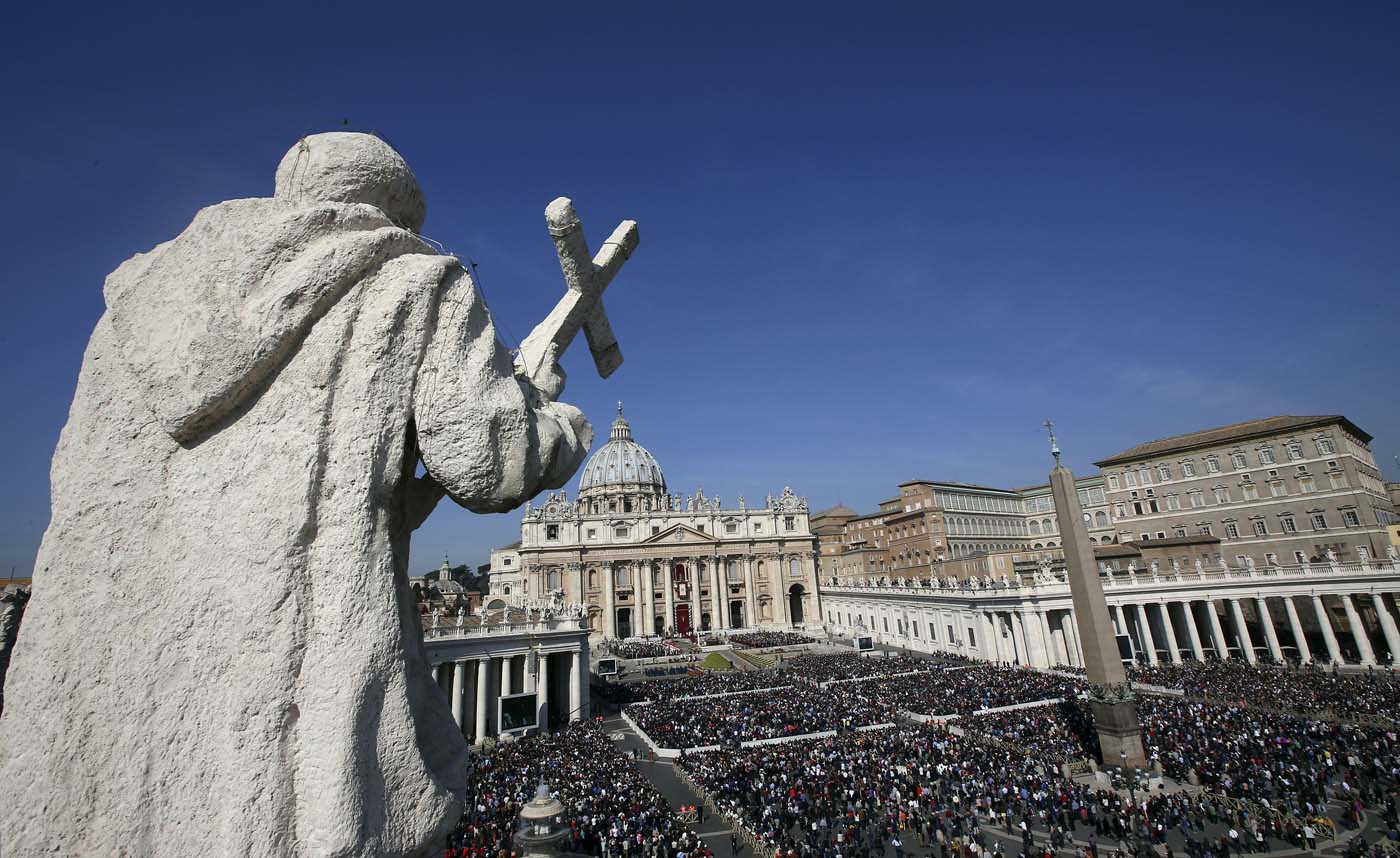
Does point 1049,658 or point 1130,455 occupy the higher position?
point 1130,455

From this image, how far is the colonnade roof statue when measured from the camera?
2.20 metres

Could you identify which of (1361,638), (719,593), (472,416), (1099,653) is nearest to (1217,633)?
(1361,638)

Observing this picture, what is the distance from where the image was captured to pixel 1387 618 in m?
31.4

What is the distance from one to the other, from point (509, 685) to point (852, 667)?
2009 centimetres

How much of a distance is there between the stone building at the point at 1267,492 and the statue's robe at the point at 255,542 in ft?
174

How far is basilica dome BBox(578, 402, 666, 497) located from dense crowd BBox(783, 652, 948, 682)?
57247 mm

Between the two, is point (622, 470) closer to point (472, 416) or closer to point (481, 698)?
point (481, 698)

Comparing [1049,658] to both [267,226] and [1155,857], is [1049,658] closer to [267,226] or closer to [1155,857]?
[1155,857]

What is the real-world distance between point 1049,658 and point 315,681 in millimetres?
43310

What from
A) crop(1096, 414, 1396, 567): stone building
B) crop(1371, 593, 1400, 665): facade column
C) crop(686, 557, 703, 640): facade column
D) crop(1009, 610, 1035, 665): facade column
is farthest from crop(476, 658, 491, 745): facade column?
crop(686, 557, 703, 640): facade column

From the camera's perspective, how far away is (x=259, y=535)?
2336 millimetres

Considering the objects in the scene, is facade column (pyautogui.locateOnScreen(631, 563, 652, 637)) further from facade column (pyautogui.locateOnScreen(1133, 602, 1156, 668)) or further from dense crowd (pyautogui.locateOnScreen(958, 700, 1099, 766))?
dense crowd (pyautogui.locateOnScreen(958, 700, 1099, 766))

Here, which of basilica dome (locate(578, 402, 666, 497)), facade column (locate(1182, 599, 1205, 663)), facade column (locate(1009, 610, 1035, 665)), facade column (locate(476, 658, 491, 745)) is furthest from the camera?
basilica dome (locate(578, 402, 666, 497))

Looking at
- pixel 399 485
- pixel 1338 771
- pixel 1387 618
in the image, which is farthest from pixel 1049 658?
pixel 399 485
